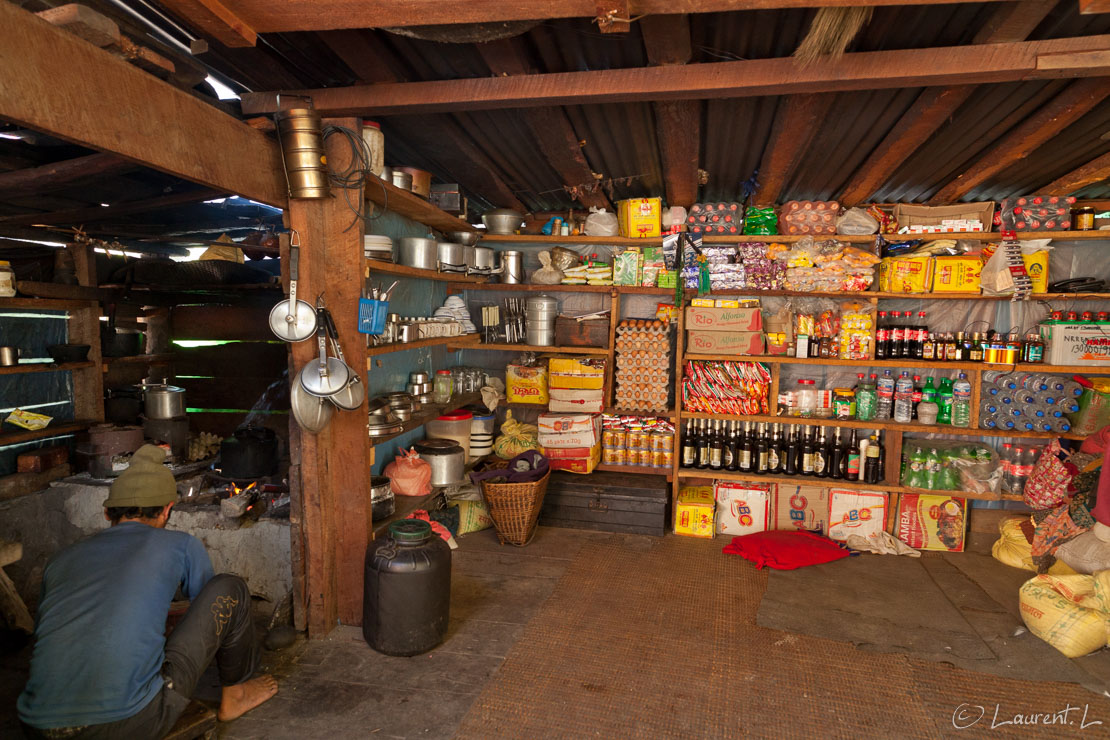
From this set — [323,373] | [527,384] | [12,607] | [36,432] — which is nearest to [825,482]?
[527,384]

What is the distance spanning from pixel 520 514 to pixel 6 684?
2837 millimetres

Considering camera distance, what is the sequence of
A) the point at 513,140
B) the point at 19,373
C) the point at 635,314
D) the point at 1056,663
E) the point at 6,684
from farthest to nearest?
the point at 635,314
the point at 19,373
the point at 513,140
the point at 1056,663
the point at 6,684

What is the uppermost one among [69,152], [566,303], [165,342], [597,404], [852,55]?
[852,55]

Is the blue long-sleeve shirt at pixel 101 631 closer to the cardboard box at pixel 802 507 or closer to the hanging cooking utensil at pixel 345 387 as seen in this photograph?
the hanging cooking utensil at pixel 345 387

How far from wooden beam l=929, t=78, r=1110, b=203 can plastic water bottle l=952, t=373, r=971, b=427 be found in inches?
56.8

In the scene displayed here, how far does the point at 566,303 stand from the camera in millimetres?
5504

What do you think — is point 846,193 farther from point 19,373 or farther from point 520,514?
point 19,373

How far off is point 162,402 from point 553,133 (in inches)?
127

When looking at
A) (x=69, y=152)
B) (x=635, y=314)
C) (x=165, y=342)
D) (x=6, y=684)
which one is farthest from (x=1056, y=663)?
(x=165, y=342)

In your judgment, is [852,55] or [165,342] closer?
[852,55]

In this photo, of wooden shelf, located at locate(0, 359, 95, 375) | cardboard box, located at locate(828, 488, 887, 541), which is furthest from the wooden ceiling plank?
wooden shelf, located at locate(0, 359, 95, 375)

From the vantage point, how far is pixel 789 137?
3.32 meters

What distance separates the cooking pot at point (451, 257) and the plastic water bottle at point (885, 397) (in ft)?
11.0

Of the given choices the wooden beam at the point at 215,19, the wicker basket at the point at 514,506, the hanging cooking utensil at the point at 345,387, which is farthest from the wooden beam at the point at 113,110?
the wicker basket at the point at 514,506
